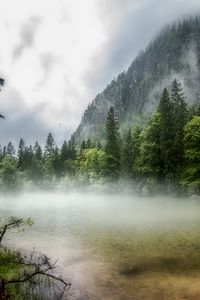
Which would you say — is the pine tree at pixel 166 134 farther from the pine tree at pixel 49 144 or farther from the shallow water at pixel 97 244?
the pine tree at pixel 49 144

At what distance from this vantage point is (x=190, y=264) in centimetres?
1638

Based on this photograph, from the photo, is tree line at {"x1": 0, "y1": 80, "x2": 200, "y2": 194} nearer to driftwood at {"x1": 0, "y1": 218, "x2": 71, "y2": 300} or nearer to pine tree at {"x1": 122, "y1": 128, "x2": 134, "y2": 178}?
pine tree at {"x1": 122, "y1": 128, "x2": 134, "y2": 178}

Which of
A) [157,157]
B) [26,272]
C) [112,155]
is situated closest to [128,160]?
[112,155]

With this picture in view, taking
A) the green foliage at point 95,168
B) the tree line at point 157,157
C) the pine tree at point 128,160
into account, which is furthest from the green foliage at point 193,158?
the green foliage at point 95,168

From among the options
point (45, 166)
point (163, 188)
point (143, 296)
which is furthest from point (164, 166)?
point (45, 166)

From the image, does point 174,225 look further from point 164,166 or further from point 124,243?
point 164,166

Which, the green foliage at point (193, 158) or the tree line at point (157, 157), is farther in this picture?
the tree line at point (157, 157)

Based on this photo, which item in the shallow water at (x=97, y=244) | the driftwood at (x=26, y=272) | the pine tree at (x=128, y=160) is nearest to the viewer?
the driftwood at (x=26, y=272)

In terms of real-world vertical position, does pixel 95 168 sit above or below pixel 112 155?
below

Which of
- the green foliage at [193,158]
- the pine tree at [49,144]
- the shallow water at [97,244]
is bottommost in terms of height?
the shallow water at [97,244]

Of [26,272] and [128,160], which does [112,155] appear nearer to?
[128,160]

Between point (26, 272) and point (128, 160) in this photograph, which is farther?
point (128, 160)

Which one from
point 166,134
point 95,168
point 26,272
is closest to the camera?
point 26,272

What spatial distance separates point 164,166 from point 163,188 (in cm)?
352
